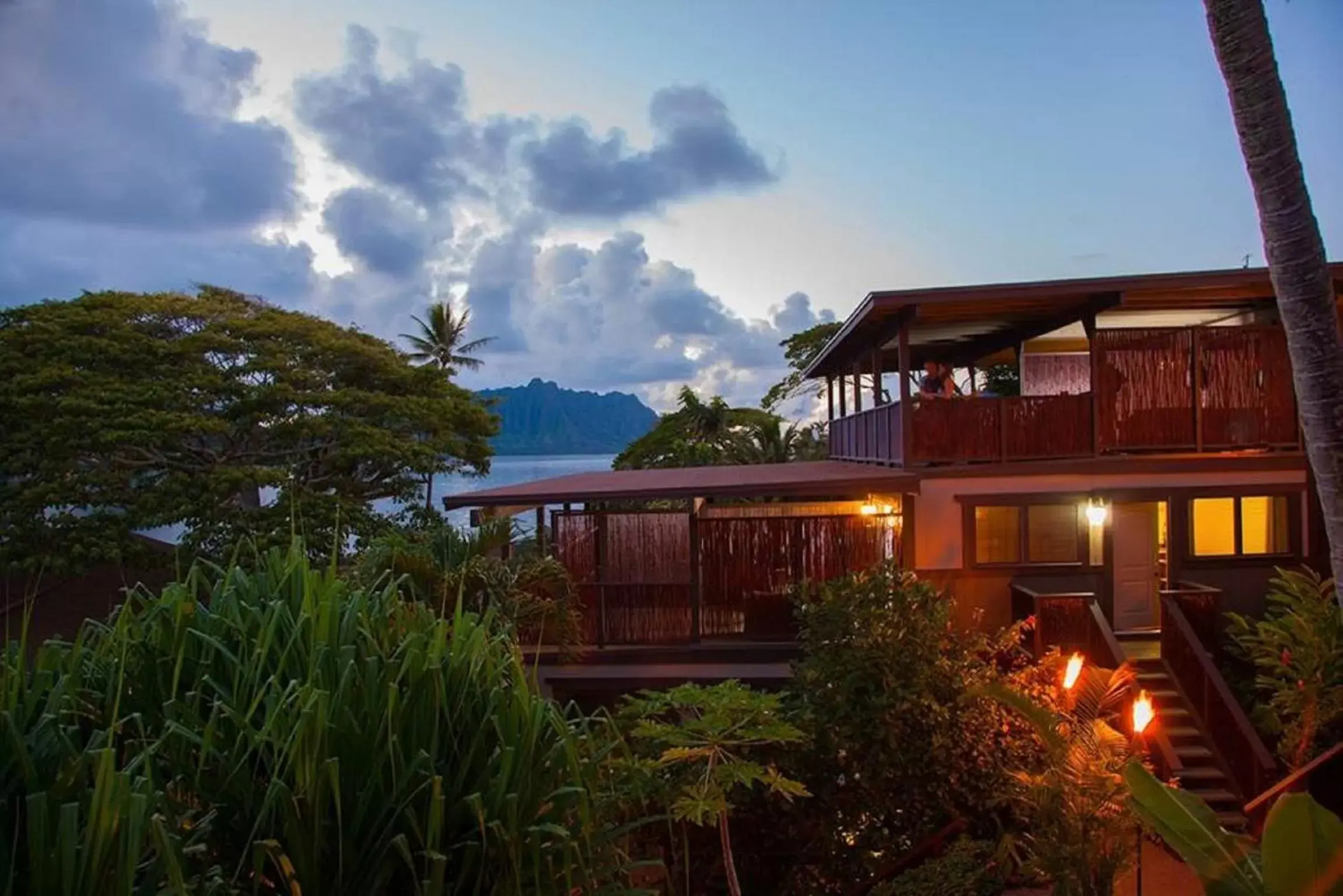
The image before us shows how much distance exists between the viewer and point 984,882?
295 inches

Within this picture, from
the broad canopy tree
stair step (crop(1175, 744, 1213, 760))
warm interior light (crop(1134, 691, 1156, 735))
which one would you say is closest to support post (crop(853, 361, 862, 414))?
stair step (crop(1175, 744, 1213, 760))

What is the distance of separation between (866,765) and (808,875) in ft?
4.28

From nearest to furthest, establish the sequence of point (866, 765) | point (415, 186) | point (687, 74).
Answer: point (866, 765) → point (687, 74) → point (415, 186)

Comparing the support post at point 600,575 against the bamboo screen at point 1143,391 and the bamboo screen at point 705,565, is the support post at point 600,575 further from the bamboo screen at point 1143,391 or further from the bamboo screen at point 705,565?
the bamboo screen at point 1143,391

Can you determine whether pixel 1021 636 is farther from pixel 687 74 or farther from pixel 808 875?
pixel 687 74

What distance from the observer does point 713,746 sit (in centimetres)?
636

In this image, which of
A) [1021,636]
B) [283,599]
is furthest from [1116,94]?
Answer: [283,599]

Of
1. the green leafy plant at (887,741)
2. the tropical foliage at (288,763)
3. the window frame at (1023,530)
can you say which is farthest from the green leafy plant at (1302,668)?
the tropical foliage at (288,763)

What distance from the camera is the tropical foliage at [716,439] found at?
28.4 metres

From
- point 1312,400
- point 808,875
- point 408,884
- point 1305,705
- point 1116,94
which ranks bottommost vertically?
point 808,875

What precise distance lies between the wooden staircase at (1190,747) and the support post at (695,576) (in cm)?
605

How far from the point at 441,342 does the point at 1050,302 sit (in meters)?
35.8

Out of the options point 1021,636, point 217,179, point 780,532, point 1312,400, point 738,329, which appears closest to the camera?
point 1312,400

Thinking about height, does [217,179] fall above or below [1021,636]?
above
